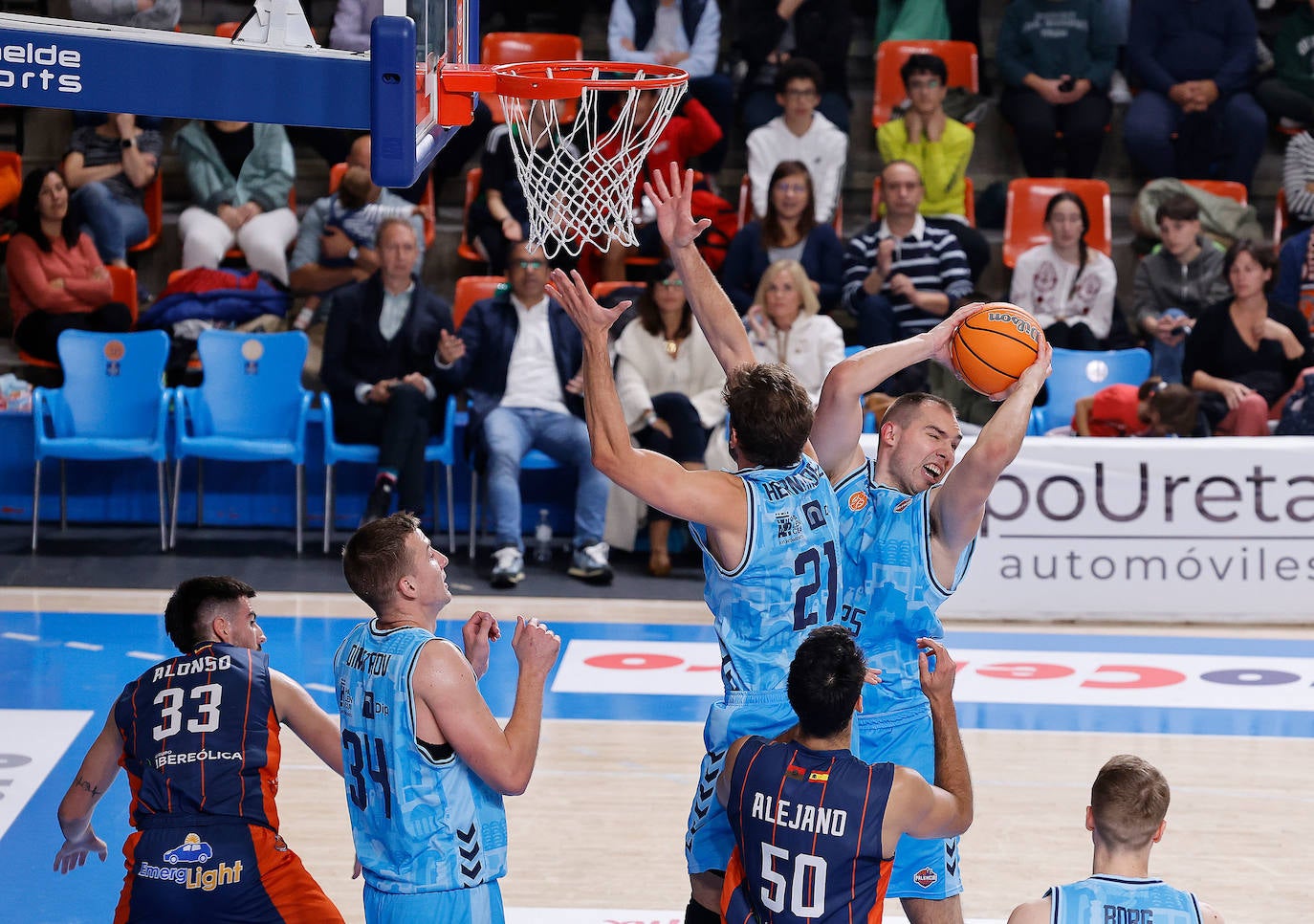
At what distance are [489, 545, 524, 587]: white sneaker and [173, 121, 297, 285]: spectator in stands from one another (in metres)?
3.04

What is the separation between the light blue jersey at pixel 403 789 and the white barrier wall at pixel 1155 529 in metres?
5.70

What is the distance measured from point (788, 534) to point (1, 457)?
8.13 meters

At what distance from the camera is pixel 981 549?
9.25 m

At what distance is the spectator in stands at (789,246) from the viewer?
35.8 ft

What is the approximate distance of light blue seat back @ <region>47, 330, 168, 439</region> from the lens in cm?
1048

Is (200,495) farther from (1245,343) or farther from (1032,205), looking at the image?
(1245,343)

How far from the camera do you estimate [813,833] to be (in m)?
3.62

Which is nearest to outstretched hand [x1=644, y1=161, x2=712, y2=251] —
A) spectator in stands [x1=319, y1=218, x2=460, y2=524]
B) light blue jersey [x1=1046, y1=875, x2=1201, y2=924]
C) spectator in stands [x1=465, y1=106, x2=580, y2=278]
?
light blue jersey [x1=1046, y1=875, x2=1201, y2=924]

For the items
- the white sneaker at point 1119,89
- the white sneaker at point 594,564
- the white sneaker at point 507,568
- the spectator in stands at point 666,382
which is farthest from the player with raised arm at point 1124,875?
the white sneaker at point 1119,89

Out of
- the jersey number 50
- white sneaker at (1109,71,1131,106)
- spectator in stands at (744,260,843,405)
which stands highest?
white sneaker at (1109,71,1131,106)

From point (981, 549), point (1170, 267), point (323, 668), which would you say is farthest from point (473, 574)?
point (1170, 267)

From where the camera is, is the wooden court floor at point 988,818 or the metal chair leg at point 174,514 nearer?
the wooden court floor at point 988,818

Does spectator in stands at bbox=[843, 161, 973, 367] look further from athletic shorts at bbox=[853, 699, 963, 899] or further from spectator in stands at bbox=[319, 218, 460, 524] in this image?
athletic shorts at bbox=[853, 699, 963, 899]

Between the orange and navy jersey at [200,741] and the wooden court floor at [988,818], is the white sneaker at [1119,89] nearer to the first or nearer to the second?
the wooden court floor at [988,818]
